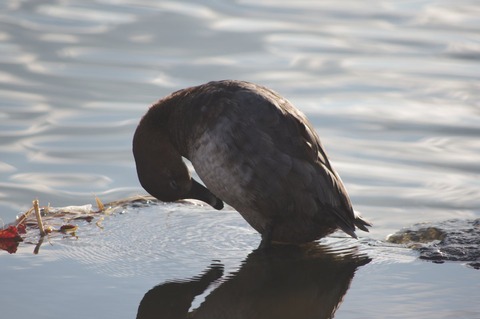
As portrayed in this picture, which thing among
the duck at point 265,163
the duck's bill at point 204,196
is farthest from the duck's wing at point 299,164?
the duck's bill at point 204,196

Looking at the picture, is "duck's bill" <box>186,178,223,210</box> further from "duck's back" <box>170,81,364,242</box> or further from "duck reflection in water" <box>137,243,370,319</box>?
"duck reflection in water" <box>137,243,370,319</box>

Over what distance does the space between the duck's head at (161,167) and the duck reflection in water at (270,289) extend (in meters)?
0.79

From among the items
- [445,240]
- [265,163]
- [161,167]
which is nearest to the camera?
[265,163]

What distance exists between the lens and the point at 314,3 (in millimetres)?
12203

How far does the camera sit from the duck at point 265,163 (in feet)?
19.4

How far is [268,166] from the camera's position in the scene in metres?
5.89

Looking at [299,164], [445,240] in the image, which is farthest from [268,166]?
[445,240]

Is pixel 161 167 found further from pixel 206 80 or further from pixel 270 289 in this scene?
pixel 206 80

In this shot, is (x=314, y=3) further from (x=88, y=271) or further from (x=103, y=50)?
(x=88, y=271)

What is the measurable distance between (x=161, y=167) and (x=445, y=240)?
1.79 meters

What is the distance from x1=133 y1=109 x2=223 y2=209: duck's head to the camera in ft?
21.2

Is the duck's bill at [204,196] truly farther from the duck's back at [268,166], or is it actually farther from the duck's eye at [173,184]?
the duck's back at [268,166]

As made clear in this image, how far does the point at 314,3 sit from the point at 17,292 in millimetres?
7671

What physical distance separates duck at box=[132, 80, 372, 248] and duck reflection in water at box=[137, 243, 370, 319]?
7.4 inches
